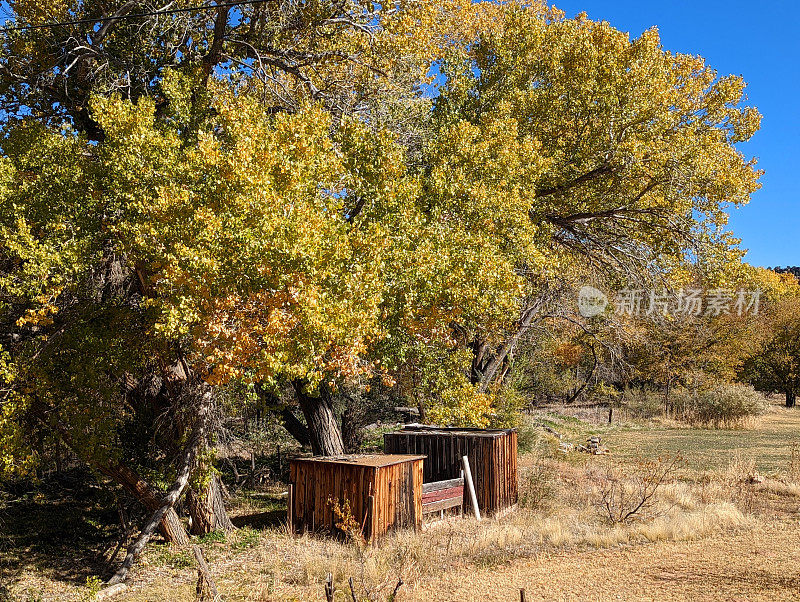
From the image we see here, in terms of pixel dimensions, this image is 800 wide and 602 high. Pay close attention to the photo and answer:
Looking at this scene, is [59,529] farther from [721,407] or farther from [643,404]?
[643,404]

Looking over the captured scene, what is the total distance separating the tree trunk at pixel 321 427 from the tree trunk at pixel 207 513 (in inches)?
105

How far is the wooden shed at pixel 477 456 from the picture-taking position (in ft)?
42.3

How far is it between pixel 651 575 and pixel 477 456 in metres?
4.97

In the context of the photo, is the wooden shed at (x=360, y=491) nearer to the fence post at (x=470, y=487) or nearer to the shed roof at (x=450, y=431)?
the fence post at (x=470, y=487)

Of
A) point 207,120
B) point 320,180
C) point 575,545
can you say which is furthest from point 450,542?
point 207,120

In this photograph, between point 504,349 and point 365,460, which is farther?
point 504,349

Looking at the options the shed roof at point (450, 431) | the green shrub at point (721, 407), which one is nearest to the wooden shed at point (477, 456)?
the shed roof at point (450, 431)

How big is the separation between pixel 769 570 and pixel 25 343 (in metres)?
10.6

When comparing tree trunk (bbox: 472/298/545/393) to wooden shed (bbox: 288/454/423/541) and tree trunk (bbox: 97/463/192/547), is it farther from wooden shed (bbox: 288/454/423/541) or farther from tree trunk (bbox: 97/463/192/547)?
tree trunk (bbox: 97/463/192/547)

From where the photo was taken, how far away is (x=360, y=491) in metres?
10.4

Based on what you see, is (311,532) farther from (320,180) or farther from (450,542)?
(320,180)

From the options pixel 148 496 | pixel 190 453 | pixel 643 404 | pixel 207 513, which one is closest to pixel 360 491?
pixel 190 453

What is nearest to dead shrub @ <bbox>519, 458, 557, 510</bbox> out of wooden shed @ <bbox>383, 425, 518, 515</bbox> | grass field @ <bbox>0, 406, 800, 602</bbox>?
grass field @ <bbox>0, 406, 800, 602</bbox>

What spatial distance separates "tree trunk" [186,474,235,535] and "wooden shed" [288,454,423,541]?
183cm
